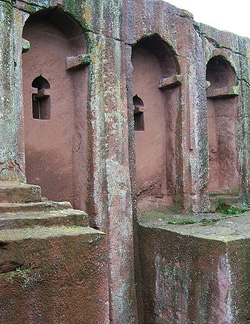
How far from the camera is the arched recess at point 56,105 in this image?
15.3ft

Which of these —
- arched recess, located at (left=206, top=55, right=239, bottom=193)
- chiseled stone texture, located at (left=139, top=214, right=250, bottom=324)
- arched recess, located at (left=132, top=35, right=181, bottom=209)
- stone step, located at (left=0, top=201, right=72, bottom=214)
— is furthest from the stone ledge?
stone step, located at (left=0, top=201, right=72, bottom=214)

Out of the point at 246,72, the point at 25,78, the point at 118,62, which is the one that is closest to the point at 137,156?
the point at 118,62

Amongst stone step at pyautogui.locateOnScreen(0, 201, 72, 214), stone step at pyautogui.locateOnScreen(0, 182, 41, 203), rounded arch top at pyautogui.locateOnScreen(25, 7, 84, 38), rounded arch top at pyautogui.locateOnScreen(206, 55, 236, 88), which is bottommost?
stone step at pyautogui.locateOnScreen(0, 201, 72, 214)

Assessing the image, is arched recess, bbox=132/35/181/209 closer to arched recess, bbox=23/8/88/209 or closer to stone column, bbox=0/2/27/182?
arched recess, bbox=23/8/88/209

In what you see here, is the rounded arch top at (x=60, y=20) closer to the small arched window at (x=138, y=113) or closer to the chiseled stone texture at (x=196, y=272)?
the small arched window at (x=138, y=113)

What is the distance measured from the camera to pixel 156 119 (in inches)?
236

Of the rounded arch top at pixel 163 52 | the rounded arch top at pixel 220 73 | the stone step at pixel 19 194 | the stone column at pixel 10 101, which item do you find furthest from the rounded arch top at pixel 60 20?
the rounded arch top at pixel 220 73

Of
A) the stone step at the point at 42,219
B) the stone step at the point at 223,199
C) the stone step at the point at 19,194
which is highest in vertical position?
the stone step at the point at 19,194

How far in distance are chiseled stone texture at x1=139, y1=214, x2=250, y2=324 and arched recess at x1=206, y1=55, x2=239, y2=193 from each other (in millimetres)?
2028

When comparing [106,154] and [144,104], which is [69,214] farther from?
[144,104]

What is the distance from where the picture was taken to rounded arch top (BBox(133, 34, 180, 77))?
18.6ft

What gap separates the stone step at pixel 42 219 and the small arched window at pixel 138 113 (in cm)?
317

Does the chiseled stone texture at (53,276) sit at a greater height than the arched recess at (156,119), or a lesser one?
lesser

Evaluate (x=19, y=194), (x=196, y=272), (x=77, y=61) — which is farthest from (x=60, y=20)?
(x=196, y=272)
